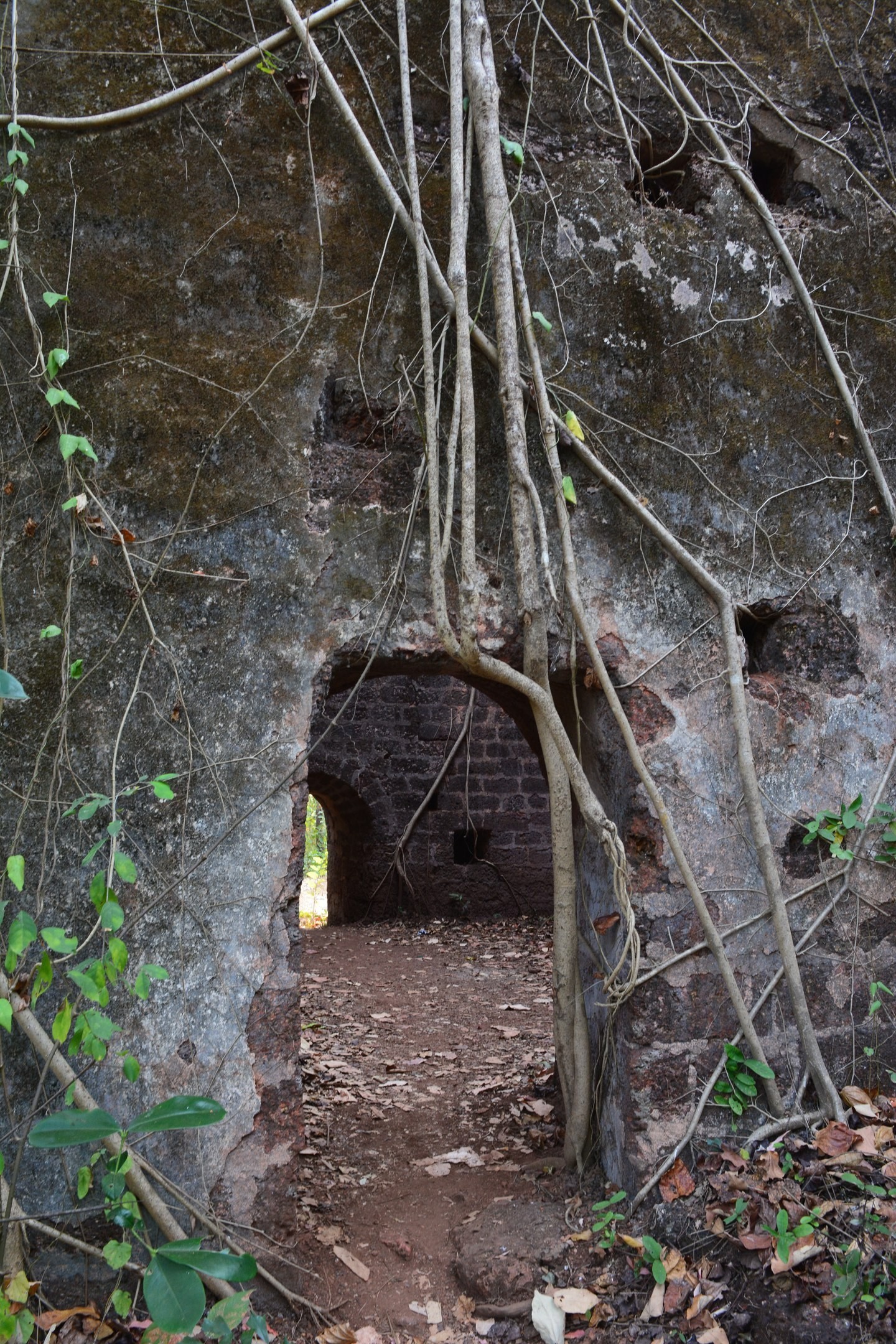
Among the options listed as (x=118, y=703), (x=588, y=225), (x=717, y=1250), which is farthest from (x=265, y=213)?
(x=717, y=1250)

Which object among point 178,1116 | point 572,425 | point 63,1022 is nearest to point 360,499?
point 572,425

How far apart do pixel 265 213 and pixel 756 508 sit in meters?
1.77

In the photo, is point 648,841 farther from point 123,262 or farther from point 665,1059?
point 123,262

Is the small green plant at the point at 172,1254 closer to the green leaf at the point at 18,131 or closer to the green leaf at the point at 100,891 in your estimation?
the green leaf at the point at 100,891

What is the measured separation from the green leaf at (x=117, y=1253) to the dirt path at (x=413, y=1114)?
0.73m

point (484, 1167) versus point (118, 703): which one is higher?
point (118, 703)

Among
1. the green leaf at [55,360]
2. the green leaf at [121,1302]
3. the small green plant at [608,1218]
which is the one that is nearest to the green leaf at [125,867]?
the green leaf at [121,1302]

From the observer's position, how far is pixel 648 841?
3121mm

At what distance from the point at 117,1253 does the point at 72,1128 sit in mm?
622

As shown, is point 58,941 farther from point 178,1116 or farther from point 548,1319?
point 548,1319

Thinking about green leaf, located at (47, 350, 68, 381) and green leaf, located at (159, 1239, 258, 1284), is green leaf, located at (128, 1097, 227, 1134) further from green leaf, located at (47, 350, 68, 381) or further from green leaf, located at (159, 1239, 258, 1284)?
green leaf, located at (47, 350, 68, 381)

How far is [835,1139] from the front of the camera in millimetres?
2908

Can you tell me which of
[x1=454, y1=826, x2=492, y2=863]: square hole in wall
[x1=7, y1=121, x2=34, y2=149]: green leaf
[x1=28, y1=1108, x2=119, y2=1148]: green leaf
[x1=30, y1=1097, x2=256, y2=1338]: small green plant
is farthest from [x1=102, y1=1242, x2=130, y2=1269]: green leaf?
[x1=454, y1=826, x2=492, y2=863]: square hole in wall

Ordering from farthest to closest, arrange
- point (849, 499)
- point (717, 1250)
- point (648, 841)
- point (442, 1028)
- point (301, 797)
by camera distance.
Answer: point (442, 1028)
point (849, 499)
point (648, 841)
point (301, 797)
point (717, 1250)
